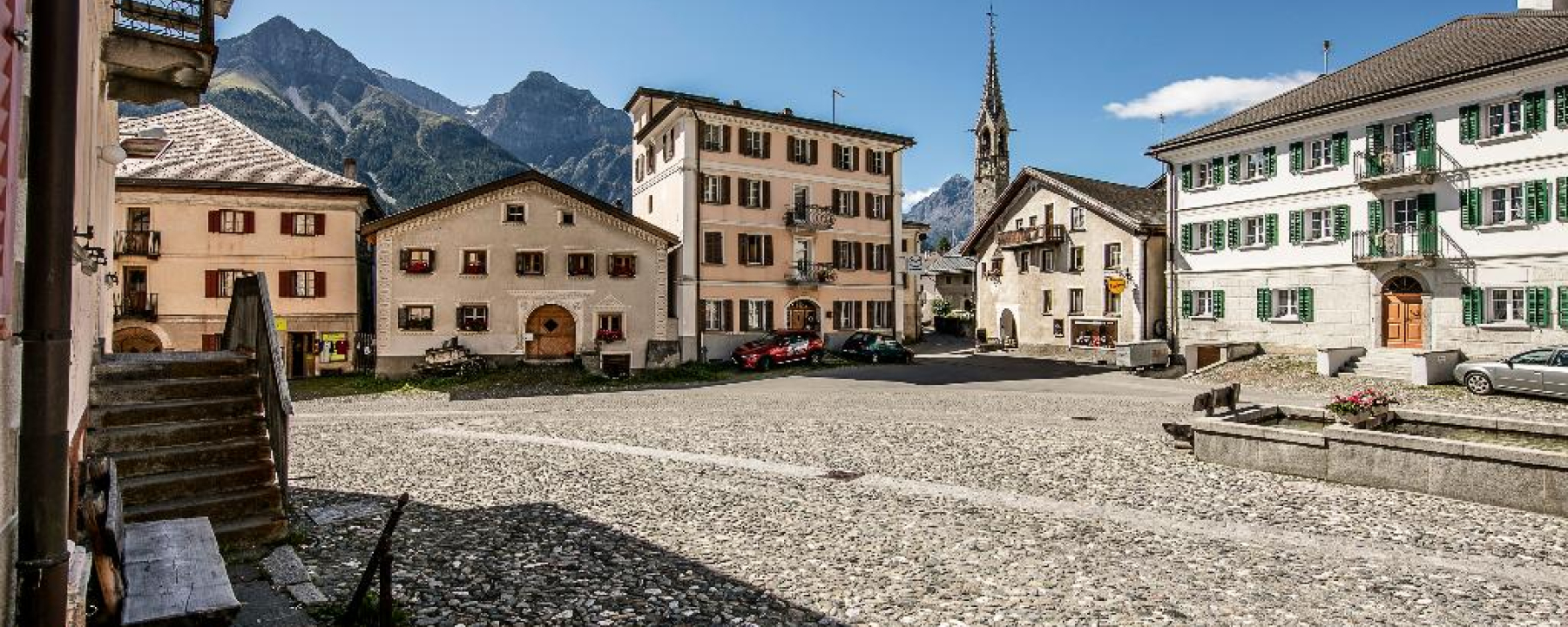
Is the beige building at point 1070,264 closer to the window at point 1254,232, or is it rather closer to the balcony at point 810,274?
the window at point 1254,232

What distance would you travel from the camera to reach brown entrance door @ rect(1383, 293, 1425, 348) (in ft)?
96.8

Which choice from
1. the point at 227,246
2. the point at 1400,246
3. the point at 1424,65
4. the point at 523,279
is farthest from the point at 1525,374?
the point at 227,246

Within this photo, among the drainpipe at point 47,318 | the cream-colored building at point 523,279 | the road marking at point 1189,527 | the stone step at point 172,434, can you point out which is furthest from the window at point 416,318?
the drainpipe at point 47,318

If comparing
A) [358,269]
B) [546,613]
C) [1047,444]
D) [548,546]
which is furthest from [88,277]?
[358,269]

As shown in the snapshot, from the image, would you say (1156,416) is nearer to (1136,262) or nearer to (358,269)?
(1136,262)

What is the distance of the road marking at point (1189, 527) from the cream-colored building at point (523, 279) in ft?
73.8

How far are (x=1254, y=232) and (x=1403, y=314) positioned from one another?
6.49 meters

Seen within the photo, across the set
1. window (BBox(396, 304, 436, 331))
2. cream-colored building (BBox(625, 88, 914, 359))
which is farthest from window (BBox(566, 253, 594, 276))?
window (BBox(396, 304, 436, 331))

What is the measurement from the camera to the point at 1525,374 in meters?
22.4

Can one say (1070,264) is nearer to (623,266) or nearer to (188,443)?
(623,266)

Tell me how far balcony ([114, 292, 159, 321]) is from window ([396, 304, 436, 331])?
10552 mm

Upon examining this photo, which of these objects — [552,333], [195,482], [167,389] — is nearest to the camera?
[195,482]

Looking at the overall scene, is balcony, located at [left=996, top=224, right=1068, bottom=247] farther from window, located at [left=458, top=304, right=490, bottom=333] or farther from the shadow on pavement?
the shadow on pavement

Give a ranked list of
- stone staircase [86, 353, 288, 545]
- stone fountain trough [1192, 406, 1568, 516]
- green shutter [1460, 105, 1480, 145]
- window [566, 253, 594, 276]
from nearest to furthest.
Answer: stone staircase [86, 353, 288, 545], stone fountain trough [1192, 406, 1568, 516], green shutter [1460, 105, 1480, 145], window [566, 253, 594, 276]
